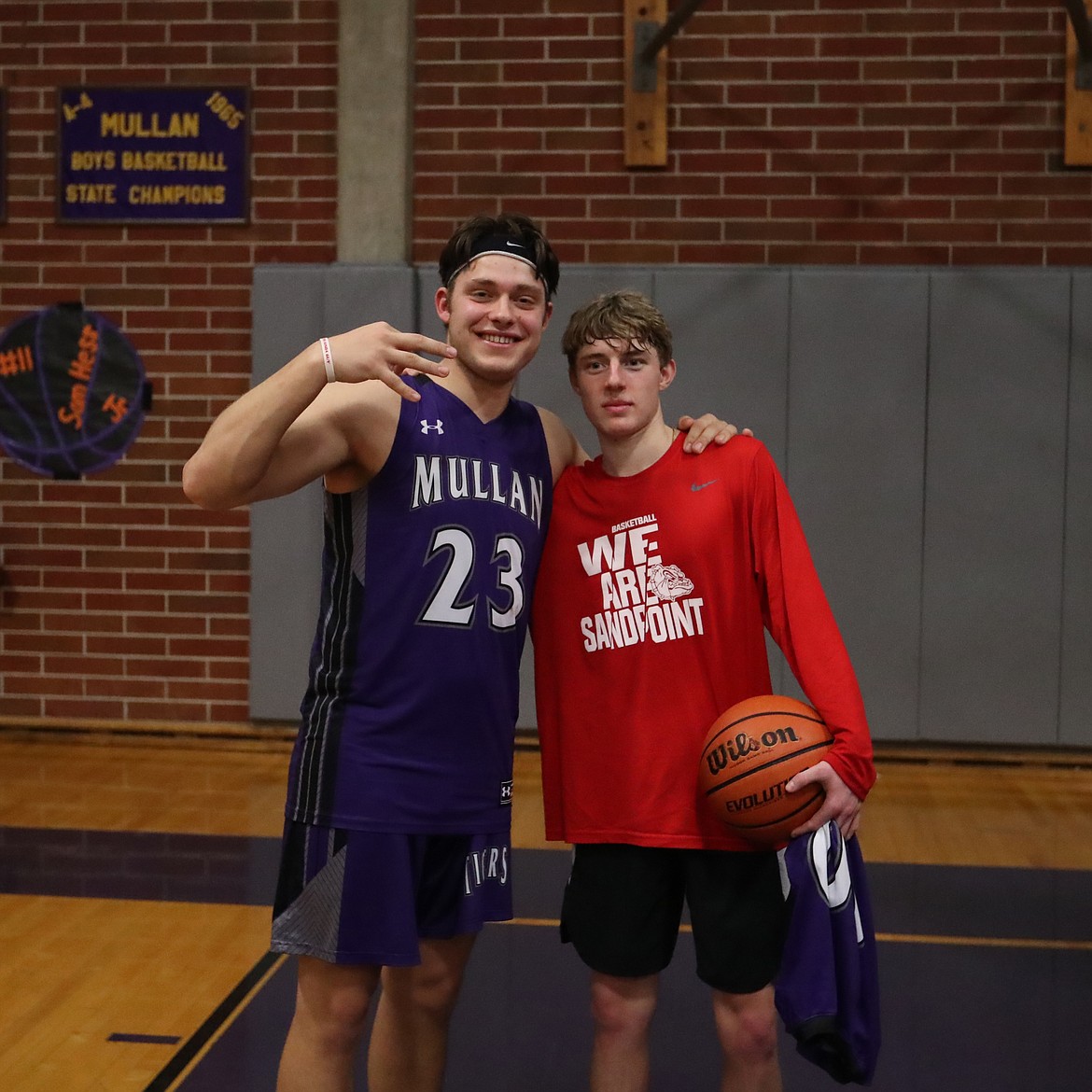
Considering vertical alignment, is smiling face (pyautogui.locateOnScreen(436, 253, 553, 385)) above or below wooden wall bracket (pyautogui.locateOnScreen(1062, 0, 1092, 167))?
below

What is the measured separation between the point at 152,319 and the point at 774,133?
126 inches

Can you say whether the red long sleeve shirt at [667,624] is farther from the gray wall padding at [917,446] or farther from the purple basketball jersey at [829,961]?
the gray wall padding at [917,446]

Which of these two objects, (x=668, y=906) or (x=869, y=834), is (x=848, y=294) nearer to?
(x=869, y=834)

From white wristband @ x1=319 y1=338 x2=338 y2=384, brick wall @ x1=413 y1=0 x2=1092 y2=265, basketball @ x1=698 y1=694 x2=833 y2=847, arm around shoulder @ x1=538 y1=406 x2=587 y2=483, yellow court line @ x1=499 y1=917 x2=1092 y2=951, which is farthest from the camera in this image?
brick wall @ x1=413 y1=0 x2=1092 y2=265

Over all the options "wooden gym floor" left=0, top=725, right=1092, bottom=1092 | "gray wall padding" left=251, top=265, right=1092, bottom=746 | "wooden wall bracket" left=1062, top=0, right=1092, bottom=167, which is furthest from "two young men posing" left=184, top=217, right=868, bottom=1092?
"wooden wall bracket" left=1062, top=0, right=1092, bottom=167

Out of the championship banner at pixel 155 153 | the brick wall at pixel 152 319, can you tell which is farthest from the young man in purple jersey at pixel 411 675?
the championship banner at pixel 155 153

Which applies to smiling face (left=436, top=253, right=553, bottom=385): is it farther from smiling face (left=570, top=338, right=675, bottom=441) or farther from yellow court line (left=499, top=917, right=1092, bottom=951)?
yellow court line (left=499, top=917, right=1092, bottom=951)

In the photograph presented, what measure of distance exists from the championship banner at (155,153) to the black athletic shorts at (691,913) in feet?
15.7

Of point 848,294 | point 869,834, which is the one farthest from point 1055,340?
point 869,834

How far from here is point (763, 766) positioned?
7.32 feet

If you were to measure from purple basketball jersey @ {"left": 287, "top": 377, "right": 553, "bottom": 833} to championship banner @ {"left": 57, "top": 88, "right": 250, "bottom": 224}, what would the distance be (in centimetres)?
441

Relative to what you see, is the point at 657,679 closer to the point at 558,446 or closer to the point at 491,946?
the point at 558,446

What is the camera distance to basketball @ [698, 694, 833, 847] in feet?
7.33

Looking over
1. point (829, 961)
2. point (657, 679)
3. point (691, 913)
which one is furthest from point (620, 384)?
point (829, 961)
